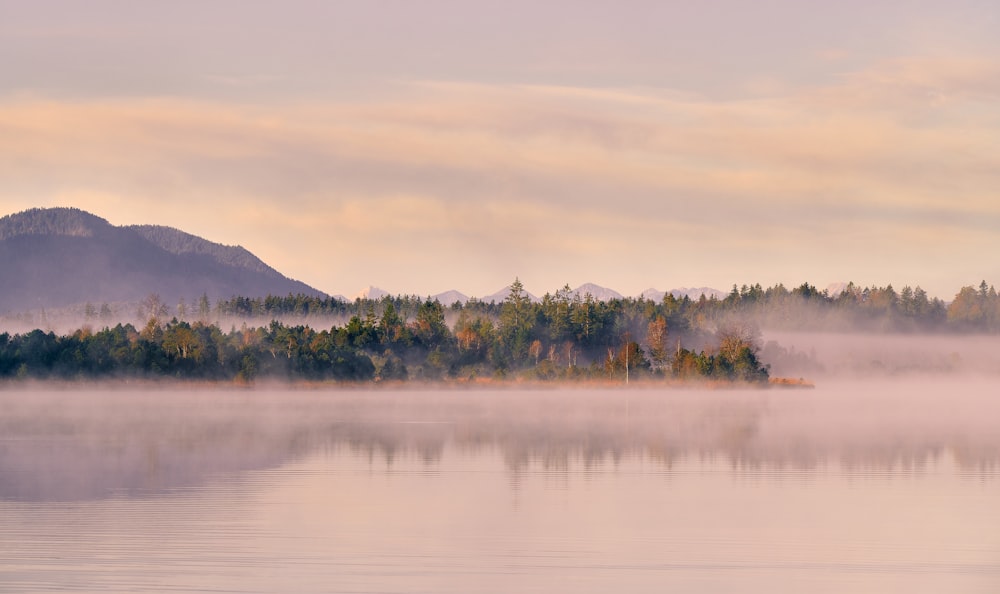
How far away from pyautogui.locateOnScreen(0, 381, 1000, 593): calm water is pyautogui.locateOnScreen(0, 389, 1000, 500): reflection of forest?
10.2 inches

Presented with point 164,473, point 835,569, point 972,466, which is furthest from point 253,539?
point 972,466

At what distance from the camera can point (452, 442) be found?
5653cm

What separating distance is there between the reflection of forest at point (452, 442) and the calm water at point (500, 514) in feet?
0.85

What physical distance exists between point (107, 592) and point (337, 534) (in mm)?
7052

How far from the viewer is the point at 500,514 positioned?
101 feet

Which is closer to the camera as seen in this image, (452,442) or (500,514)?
(500,514)

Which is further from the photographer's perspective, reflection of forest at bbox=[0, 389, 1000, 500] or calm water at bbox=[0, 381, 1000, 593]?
reflection of forest at bbox=[0, 389, 1000, 500]

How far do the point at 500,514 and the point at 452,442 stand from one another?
84.6 feet

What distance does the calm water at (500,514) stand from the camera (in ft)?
75.5

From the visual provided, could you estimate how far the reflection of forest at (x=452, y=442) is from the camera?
42.2 m

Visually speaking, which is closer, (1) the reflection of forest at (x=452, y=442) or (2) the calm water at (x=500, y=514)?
(2) the calm water at (x=500, y=514)

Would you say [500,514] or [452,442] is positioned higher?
[452,442]

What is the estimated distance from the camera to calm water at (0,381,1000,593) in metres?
23.0

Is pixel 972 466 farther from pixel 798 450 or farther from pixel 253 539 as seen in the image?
pixel 253 539
